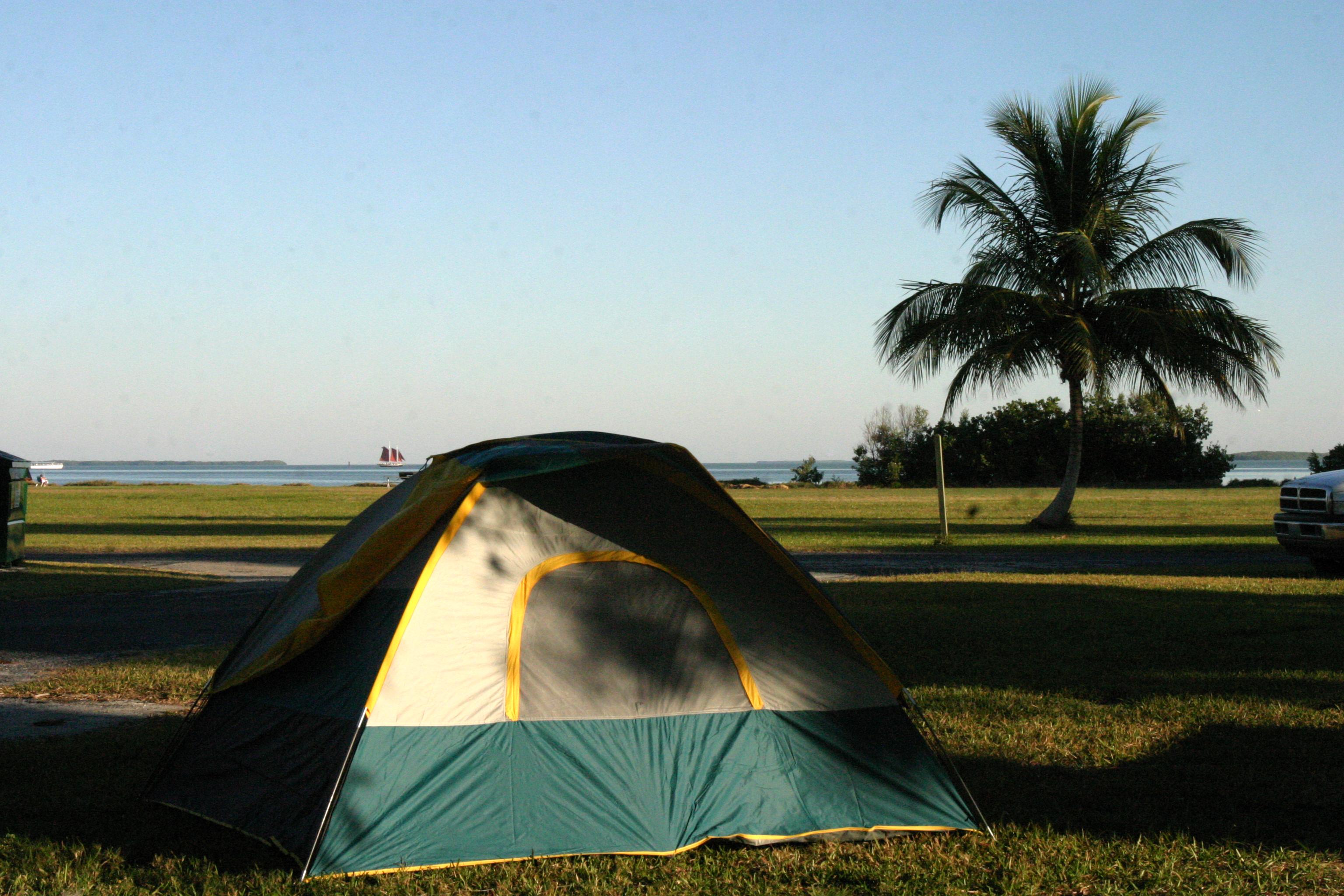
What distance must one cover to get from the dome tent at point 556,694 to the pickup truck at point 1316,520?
11378mm

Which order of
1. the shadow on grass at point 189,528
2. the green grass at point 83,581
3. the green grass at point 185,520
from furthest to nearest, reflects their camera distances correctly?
1. the shadow on grass at point 189,528
2. the green grass at point 185,520
3. the green grass at point 83,581

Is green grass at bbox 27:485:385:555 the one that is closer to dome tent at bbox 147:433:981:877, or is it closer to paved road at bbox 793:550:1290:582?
paved road at bbox 793:550:1290:582

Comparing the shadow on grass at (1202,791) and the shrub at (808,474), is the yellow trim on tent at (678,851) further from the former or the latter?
the shrub at (808,474)

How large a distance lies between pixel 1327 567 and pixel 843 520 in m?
14.8

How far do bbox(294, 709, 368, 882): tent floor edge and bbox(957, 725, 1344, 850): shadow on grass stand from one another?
2749 millimetres

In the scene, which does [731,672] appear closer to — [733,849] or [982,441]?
[733,849]

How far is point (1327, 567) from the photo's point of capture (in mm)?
15375

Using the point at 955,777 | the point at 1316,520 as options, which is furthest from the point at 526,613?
the point at 1316,520

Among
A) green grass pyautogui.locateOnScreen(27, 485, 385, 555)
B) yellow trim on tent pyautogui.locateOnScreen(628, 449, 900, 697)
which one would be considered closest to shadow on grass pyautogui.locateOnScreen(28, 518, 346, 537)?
green grass pyautogui.locateOnScreen(27, 485, 385, 555)

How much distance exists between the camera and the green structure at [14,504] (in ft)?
55.1

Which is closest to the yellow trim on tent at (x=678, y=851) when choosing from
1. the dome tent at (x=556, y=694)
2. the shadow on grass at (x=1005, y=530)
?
the dome tent at (x=556, y=694)

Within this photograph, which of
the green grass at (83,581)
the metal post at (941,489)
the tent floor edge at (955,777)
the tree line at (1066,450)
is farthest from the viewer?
the tree line at (1066,450)

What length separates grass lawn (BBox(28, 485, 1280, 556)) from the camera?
21.5 metres

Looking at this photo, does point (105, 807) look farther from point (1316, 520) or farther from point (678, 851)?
point (1316, 520)
